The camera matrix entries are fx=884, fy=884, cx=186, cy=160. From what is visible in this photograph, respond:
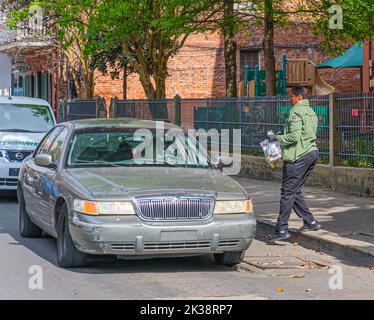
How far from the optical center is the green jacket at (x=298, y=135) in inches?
427

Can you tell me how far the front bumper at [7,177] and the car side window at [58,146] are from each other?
460cm

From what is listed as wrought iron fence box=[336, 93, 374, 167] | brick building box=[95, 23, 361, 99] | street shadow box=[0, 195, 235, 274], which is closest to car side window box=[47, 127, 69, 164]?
street shadow box=[0, 195, 235, 274]

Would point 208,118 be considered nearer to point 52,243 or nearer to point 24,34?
point 52,243

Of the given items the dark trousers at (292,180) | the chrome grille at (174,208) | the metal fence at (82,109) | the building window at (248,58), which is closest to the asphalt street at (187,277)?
the dark trousers at (292,180)

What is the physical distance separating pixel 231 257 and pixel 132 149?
70.7 inches

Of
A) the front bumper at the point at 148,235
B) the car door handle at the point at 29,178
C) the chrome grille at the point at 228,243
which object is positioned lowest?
the chrome grille at the point at 228,243

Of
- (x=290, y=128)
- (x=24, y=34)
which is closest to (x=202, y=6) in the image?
(x=290, y=128)

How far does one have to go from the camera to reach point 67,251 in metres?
9.11

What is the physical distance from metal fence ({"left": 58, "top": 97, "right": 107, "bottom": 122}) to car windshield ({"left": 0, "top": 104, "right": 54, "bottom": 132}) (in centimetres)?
1125

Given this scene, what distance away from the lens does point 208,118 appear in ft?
71.9

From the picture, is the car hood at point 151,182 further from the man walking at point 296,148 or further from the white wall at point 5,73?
the white wall at point 5,73

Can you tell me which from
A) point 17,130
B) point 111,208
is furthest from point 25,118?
point 111,208

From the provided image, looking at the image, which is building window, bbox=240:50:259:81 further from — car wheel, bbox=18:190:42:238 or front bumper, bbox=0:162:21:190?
car wheel, bbox=18:190:42:238

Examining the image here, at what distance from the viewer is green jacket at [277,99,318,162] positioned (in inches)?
427
